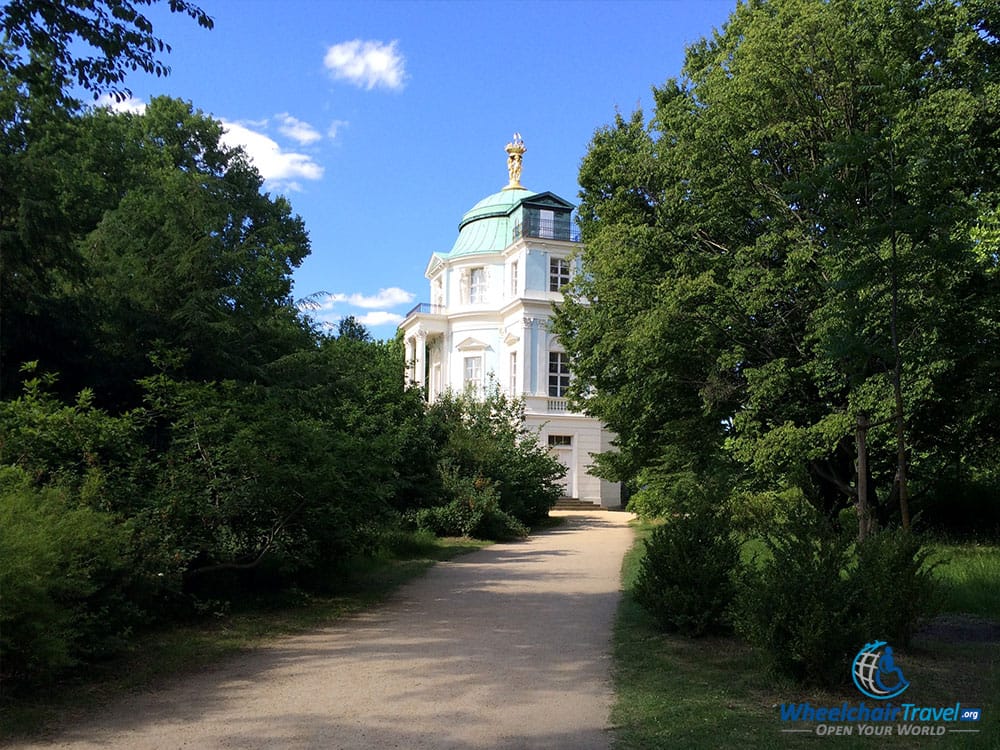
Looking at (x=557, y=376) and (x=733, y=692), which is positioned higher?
(x=557, y=376)

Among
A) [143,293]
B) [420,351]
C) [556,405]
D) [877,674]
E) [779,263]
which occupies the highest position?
[420,351]

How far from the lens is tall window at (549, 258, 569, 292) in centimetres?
3903

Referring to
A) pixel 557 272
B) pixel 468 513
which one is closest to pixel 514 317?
pixel 557 272

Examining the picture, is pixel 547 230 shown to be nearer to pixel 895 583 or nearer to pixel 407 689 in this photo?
pixel 895 583

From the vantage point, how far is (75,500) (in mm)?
7902

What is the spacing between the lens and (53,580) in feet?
20.2

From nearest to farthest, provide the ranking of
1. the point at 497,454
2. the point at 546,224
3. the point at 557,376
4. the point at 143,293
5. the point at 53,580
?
the point at 53,580 → the point at 143,293 → the point at 497,454 → the point at 546,224 → the point at 557,376

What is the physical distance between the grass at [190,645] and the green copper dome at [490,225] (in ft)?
95.6

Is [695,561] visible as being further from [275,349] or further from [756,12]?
[756,12]

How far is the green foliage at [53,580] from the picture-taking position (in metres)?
5.87

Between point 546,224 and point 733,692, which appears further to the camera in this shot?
point 546,224

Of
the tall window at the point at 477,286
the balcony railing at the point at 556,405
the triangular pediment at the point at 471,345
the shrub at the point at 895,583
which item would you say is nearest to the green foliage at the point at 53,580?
the shrub at the point at 895,583

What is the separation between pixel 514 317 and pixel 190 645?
1271 inches

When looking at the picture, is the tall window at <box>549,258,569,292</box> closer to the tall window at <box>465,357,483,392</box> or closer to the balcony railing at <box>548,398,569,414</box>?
the balcony railing at <box>548,398,569,414</box>
